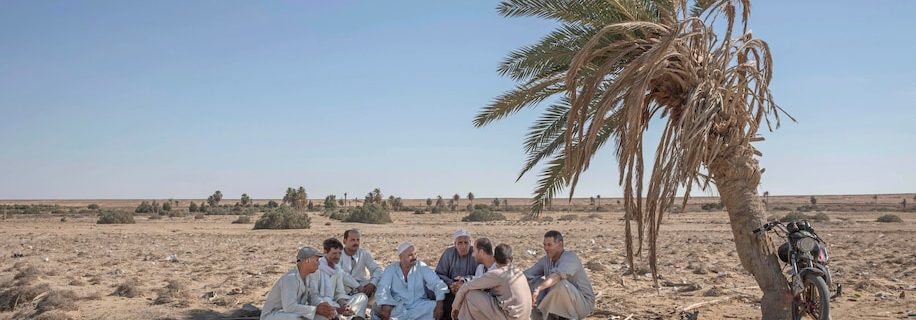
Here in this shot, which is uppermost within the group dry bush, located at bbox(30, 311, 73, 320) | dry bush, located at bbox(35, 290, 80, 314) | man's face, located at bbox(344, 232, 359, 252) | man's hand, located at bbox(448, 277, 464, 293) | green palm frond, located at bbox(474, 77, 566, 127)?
green palm frond, located at bbox(474, 77, 566, 127)

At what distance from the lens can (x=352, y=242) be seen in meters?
9.41

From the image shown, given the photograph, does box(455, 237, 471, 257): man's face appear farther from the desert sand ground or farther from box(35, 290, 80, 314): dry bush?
box(35, 290, 80, 314): dry bush

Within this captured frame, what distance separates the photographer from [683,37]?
7.92 m

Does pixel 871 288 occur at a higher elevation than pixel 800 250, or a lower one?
lower

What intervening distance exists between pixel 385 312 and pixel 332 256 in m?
0.93

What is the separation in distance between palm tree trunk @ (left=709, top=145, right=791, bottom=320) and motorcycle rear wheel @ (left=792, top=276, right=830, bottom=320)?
42 cm

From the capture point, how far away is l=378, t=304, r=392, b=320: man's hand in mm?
8594

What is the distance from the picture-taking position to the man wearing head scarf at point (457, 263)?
8.68m

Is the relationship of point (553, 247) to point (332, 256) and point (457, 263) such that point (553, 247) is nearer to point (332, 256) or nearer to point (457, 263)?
point (457, 263)

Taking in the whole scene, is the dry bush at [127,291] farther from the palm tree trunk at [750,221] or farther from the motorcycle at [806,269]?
the motorcycle at [806,269]

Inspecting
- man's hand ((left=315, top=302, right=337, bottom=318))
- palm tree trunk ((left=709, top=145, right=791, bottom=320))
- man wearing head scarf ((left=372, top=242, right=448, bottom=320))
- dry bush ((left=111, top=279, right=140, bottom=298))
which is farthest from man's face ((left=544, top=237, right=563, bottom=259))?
dry bush ((left=111, top=279, right=140, bottom=298))

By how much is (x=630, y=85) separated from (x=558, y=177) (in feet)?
9.43

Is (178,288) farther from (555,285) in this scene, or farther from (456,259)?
(555,285)

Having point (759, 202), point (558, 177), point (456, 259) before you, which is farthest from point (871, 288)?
point (456, 259)
